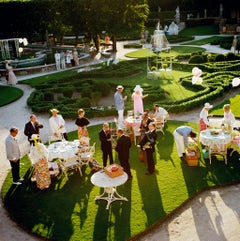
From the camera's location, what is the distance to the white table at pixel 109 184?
1026 centimetres

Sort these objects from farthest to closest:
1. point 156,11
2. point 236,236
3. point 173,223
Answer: point 156,11
point 173,223
point 236,236

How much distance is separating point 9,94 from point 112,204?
16669 mm

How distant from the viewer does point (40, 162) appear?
1131cm

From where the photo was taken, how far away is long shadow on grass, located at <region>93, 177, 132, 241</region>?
916 centimetres

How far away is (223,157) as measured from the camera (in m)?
12.9

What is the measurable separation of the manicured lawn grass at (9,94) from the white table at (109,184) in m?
13.7

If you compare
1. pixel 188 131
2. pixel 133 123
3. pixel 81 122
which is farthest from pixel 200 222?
pixel 133 123

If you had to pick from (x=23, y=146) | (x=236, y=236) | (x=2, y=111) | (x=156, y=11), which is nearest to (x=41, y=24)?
(x=2, y=111)

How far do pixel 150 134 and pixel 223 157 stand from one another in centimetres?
312

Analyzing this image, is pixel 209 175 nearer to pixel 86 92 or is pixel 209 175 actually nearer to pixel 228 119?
pixel 228 119

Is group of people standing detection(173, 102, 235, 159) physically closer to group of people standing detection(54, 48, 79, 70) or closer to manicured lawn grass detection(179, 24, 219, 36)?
group of people standing detection(54, 48, 79, 70)

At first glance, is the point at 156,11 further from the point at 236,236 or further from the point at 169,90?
the point at 236,236

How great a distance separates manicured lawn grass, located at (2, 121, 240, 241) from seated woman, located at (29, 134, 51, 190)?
0.29m

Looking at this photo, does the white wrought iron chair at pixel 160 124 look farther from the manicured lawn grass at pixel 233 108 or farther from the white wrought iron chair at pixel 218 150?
the manicured lawn grass at pixel 233 108
